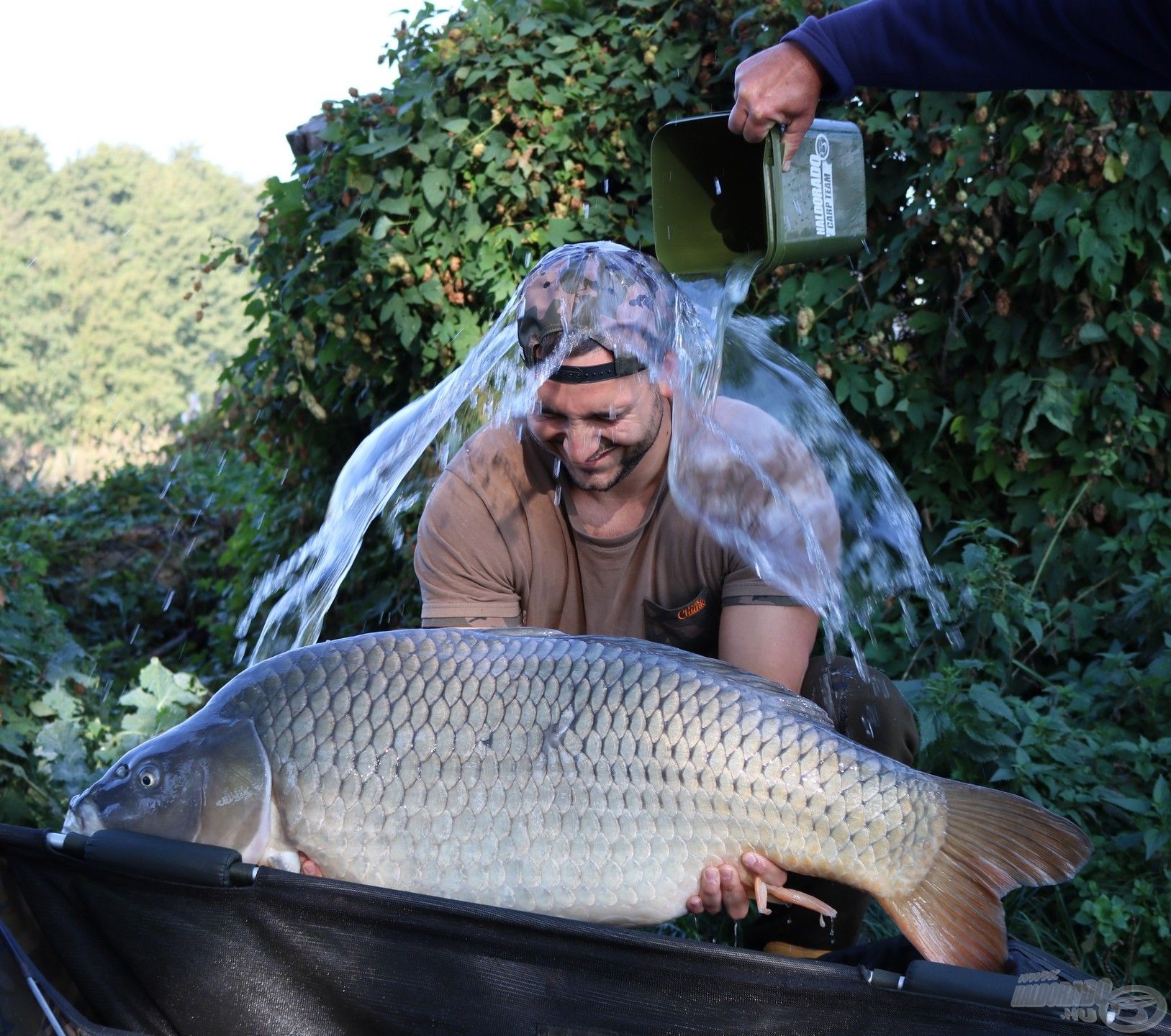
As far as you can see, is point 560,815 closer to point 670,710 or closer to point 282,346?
point 670,710

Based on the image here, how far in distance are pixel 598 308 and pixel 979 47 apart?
726mm

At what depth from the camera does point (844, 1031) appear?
131cm

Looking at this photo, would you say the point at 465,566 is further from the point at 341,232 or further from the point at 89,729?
the point at 341,232

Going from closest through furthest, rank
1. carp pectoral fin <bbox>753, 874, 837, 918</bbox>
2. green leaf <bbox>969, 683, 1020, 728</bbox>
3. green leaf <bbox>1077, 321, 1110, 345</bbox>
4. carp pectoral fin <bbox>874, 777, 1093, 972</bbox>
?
carp pectoral fin <bbox>874, 777, 1093, 972</bbox>, carp pectoral fin <bbox>753, 874, 837, 918</bbox>, green leaf <bbox>969, 683, 1020, 728</bbox>, green leaf <bbox>1077, 321, 1110, 345</bbox>

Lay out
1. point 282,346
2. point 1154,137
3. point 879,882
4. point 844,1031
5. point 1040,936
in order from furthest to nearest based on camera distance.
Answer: point 282,346 → point 1154,137 → point 1040,936 → point 879,882 → point 844,1031

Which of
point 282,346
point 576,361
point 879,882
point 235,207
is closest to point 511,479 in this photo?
point 576,361

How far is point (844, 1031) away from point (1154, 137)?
2.59 meters

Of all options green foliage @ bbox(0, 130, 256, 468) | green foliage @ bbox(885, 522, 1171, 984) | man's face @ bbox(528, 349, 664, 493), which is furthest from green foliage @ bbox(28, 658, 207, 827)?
green foliage @ bbox(0, 130, 256, 468)

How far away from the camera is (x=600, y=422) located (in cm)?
206

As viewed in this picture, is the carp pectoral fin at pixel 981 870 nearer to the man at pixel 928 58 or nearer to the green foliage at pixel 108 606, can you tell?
the man at pixel 928 58

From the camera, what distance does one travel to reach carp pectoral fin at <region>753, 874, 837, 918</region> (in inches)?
62.8

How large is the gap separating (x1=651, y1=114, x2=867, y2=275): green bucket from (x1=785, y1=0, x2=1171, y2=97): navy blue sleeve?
0.54 ft

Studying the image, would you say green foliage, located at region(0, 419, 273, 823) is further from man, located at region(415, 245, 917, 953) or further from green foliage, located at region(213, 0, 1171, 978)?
man, located at region(415, 245, 917, 953)

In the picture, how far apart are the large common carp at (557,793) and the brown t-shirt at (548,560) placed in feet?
1.69
